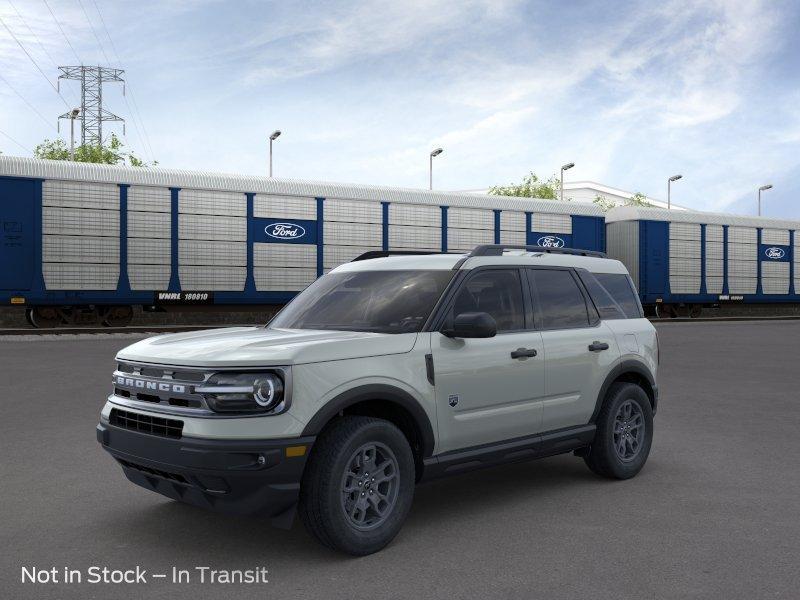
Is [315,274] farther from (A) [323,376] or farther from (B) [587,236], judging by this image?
(A) [323,376]

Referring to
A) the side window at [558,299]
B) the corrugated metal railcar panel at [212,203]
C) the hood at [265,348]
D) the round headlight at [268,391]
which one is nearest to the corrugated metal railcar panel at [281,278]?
the corrugated metal railcar panel at [212,203]

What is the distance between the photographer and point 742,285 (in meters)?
36.0

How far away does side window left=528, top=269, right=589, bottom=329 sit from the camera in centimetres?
588

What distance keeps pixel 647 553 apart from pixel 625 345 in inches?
88.1

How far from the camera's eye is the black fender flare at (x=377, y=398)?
429 cm

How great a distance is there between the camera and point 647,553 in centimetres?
452

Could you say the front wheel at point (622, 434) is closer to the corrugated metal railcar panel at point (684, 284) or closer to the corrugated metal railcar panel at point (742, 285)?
the corrugated metal railcar panel at point (684, 284)

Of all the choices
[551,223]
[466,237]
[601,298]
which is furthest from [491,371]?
[551,223]

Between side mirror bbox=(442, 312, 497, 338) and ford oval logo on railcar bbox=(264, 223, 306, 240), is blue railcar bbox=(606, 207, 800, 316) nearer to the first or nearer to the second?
ford oval logo on railcar bbox=(264, 223, 306, 240)

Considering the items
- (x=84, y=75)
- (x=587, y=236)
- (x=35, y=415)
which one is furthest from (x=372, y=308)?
(x=84, y=75)

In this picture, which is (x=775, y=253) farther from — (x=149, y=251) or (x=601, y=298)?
(x=601, y=298)

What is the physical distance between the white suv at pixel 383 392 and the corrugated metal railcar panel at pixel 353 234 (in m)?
20.2

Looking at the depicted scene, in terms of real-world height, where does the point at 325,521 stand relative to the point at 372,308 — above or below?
below

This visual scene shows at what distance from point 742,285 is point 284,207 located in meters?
22.0
